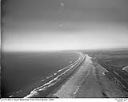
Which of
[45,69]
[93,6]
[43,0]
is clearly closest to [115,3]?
[93,6]

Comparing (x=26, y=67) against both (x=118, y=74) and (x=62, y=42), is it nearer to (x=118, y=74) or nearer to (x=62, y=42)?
(x=62, y=42)

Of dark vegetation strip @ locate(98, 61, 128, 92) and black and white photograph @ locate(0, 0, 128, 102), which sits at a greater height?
black and white photograph @ locate(0, 0, 128, 102)

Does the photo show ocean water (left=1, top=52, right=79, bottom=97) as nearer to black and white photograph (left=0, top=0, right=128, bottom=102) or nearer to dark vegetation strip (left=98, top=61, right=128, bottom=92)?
black and white photograph (left=0, top=0, right=128, bottom=102)

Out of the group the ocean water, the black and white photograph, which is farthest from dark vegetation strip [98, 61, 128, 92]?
the ocean water

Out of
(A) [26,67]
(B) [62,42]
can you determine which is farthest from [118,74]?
(A) [26,67]

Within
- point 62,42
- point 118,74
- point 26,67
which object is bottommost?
point 118,74

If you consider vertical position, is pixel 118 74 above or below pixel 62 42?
below

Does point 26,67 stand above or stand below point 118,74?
above

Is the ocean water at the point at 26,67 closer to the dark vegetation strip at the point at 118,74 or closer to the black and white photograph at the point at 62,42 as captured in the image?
the black and white photograph at the point at 62,42
